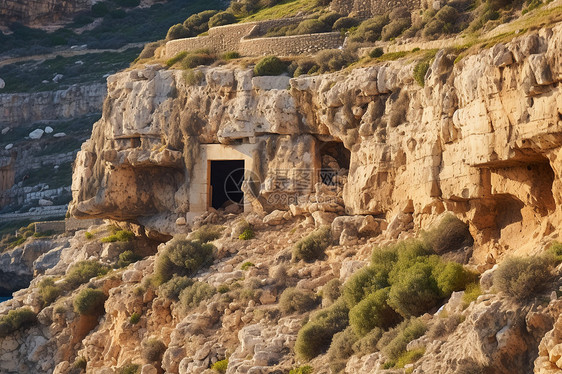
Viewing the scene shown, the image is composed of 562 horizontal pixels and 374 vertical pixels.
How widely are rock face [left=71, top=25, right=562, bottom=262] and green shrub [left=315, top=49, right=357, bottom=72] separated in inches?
35.7

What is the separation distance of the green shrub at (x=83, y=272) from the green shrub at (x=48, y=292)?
1.44ft

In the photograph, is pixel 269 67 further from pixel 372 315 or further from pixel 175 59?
pixel 372 315

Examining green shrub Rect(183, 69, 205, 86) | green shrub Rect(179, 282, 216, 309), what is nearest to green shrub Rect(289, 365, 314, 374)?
green shrub Rect(179, 282, 216, 309)

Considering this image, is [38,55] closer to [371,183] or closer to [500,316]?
[371,183]

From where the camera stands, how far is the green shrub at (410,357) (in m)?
20.6

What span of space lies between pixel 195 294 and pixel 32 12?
2936 inches

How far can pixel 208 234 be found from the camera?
34406 millimetres

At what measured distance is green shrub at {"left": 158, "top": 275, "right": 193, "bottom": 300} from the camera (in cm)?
3102

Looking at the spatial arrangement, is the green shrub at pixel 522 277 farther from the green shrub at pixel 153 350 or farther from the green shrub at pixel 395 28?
the green shrub at pixel 395 28

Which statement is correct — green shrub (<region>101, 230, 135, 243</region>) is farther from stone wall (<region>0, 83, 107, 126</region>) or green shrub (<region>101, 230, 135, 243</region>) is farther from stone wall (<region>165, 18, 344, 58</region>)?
stone wall (<region>0, 83, 107, 126</region>)

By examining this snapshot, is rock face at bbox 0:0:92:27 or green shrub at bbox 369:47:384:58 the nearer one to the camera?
green shrub at bbox 369:47:384:58

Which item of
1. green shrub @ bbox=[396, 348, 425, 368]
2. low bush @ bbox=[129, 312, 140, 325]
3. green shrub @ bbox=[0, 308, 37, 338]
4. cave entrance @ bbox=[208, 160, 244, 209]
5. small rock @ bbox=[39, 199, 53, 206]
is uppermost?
cave entrance @ bbox=[208, 160, 244, 209]

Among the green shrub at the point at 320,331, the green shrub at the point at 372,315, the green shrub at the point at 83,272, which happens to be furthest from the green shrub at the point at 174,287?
the green shrub at the point at 372,315

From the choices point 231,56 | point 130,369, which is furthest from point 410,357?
point 231,56
